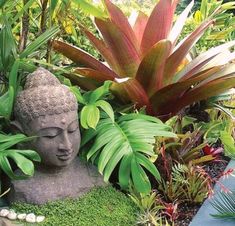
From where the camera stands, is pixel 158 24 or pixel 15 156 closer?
pixel 15 156

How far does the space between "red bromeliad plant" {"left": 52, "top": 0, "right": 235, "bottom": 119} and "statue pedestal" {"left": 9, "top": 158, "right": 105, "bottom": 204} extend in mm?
637

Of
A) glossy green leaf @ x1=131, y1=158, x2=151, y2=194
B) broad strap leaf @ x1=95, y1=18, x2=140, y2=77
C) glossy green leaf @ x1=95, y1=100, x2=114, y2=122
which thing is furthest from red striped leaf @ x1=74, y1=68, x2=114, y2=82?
glossy green leaf @ x1=131, y1=158, x2=151, y2=194

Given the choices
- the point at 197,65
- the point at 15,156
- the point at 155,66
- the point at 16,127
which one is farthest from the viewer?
the point at 197,65

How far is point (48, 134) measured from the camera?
2.59 m

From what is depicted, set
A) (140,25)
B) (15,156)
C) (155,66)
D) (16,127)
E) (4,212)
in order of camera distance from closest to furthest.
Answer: (15,156) → (4,212) → (16,127) → (155,66) → (140,25)

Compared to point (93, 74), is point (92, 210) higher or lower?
lower

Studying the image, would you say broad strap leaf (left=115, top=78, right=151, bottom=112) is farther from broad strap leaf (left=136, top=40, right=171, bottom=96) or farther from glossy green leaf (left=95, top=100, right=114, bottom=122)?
glossy green leaf (left=95, top=100, right=114, bottom=122)

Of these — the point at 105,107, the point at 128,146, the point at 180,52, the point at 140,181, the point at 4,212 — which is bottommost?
the point at 4,212

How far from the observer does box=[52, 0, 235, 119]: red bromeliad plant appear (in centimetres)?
327

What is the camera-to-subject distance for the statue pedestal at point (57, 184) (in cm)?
267

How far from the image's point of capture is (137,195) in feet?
9.46

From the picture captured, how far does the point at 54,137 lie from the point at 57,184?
0.30m

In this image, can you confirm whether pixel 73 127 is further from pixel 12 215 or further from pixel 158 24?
pixel 158 24

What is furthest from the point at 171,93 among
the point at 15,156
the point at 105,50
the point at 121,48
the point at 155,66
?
the point at 15,156
